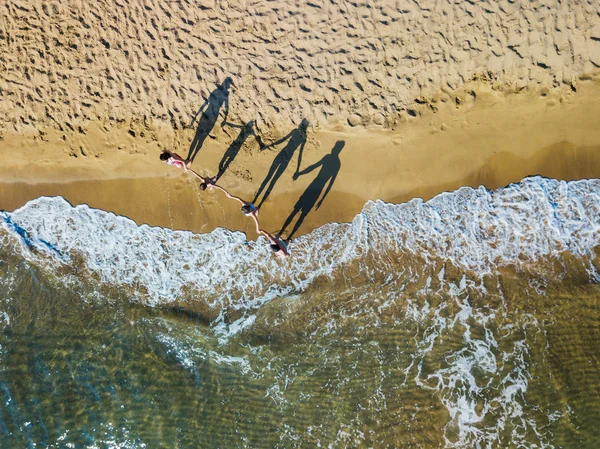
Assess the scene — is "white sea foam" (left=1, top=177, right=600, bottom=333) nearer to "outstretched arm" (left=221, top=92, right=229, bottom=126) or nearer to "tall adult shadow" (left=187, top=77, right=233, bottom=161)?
"tall adult shadow" (left=187, top=77, right=233, bottom=161)

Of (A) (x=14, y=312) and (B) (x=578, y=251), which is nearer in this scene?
(B) (x=578, y=251)

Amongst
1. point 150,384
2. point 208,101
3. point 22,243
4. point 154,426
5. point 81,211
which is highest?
point 208,101

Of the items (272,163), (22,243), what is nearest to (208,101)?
(272,163)

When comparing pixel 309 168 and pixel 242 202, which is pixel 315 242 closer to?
pixel 309 168

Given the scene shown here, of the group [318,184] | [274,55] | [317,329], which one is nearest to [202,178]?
[318,184]

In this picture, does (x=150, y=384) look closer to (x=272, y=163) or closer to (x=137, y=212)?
(x=137, y=212)

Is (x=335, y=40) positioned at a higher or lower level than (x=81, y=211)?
higher
